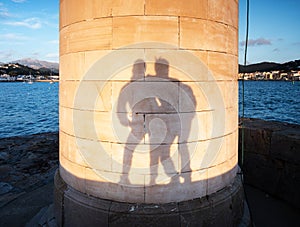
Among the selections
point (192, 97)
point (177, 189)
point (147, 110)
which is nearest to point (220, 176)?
point (177, 189)

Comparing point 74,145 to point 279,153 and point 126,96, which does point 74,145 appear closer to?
point 126,96

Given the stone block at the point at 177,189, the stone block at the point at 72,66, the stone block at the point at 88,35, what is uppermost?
the stone block at the point at 88,35

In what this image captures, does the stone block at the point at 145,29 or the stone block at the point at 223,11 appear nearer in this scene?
the stone block at the point at 145,29

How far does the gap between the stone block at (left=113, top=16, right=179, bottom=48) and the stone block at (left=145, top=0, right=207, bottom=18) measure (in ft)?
0.34

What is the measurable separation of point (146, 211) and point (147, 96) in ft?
6.80

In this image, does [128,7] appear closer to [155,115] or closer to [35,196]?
[155,115]

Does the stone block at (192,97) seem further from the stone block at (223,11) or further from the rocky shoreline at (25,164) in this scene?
the rocky shoreline at (25,164)

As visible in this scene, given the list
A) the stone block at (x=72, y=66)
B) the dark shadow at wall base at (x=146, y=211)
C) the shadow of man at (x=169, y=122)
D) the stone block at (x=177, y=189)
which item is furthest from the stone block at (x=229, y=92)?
the stone block at (x=72, y=66)

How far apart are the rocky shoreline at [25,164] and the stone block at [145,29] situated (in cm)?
611

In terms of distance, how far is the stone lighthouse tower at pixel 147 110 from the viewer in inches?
175

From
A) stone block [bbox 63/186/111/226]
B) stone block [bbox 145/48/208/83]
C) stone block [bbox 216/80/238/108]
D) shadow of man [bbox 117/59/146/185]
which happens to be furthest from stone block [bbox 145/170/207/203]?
stone block [bbox 145/48/208/83]

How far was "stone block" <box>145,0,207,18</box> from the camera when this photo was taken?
4.41 m

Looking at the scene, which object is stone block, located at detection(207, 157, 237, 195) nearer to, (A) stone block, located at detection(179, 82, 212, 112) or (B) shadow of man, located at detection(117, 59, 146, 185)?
Result: (A) stone block, located at detection(179, 82, 212, 112)

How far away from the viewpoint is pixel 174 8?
446 cm
